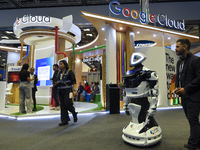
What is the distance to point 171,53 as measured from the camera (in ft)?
24.8

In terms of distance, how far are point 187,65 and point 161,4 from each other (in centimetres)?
900

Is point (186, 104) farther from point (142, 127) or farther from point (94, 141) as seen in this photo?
point (94, 141)

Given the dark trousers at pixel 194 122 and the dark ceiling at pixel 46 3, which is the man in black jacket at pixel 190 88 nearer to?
the dark trousers at pixel 194 122

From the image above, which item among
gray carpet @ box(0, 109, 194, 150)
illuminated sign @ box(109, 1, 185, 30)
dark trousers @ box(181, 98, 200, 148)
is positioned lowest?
gray carpet @ box(0, 109, 194, 150)

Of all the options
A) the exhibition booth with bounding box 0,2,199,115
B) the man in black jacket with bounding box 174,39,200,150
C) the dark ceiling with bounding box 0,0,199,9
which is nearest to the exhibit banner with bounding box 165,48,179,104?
the exhibition booth with bounding box 0,2,199,115

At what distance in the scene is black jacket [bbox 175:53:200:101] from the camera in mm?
1932

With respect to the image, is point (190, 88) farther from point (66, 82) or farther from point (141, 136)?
point (66, 82)

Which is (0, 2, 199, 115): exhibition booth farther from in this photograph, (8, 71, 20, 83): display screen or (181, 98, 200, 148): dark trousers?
(181, 98, 200, 148): dark trousers

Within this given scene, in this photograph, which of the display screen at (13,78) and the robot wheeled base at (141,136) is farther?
the display screen at (13,78)

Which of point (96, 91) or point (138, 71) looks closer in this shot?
point (138, 71)

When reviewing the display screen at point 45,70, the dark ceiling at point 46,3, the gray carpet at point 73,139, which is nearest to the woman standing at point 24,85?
the gray carpet at point 73,139

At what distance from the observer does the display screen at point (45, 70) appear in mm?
7766

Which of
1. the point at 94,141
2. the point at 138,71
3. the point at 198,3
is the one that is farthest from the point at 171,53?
the point at 94,141

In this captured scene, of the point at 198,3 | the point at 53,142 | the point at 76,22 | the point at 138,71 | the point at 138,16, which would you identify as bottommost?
the point at 53,142
